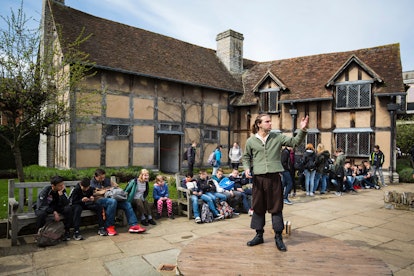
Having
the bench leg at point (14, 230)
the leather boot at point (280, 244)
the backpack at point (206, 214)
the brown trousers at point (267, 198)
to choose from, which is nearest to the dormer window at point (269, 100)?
the backpack at point (206, 214)

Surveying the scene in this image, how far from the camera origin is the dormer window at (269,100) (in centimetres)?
1702

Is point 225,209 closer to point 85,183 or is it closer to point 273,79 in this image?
point 85,183

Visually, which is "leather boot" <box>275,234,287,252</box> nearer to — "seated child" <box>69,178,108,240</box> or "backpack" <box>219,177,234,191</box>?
"seated child" <box>69,178,108,240</box>

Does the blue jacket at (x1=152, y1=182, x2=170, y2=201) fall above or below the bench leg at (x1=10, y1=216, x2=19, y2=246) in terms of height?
above

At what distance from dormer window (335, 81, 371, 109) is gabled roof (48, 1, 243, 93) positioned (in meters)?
5.80

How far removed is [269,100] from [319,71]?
314 centimetres

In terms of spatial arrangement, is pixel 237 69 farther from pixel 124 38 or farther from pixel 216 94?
pixel 124 38

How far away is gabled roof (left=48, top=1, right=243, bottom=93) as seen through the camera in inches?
527

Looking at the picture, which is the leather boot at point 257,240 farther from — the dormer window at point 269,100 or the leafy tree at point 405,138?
the leafy tree at point 405,138

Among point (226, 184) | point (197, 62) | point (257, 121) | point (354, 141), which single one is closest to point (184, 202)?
point (226, 184)

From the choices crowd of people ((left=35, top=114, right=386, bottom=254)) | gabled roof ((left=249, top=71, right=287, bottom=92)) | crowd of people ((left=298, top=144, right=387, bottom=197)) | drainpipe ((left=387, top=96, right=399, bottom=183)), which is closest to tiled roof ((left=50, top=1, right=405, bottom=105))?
gabled roof ((left=249, top=71, right=287, bottom=92))

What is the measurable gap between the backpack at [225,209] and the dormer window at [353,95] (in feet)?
34.8

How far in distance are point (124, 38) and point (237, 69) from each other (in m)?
7.71

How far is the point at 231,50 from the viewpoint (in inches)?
771
